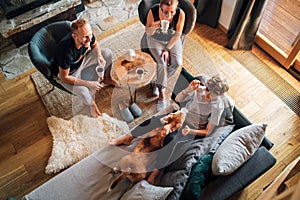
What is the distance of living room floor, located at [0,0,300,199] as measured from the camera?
8.07ft

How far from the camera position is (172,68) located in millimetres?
2604

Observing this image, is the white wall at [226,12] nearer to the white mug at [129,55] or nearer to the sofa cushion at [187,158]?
the white mug at [129,55]

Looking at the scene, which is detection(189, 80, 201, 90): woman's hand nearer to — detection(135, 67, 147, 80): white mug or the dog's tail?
detection(135, 67, 147, 80): white mug

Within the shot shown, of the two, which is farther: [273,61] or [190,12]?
[273,61]

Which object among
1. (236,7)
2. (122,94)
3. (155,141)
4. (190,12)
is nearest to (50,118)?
(122,94)

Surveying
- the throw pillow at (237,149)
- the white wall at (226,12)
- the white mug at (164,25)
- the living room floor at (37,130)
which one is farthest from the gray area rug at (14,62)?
the throw pillow at (237,149)

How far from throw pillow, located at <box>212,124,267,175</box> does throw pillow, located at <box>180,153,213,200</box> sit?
1.9 inches

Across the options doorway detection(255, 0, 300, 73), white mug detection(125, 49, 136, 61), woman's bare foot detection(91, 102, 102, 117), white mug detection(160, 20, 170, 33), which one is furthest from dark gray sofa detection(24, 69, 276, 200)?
doorway detection(255, 0, 300, 73)

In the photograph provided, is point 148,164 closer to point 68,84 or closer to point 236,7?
point 68,84

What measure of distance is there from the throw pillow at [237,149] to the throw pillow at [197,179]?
0.16 feet

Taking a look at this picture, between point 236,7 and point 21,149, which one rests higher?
point 236,7

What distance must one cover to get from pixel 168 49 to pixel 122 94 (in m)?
0.59

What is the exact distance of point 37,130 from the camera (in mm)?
2711

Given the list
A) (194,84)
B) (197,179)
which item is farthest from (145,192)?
(194,84)
